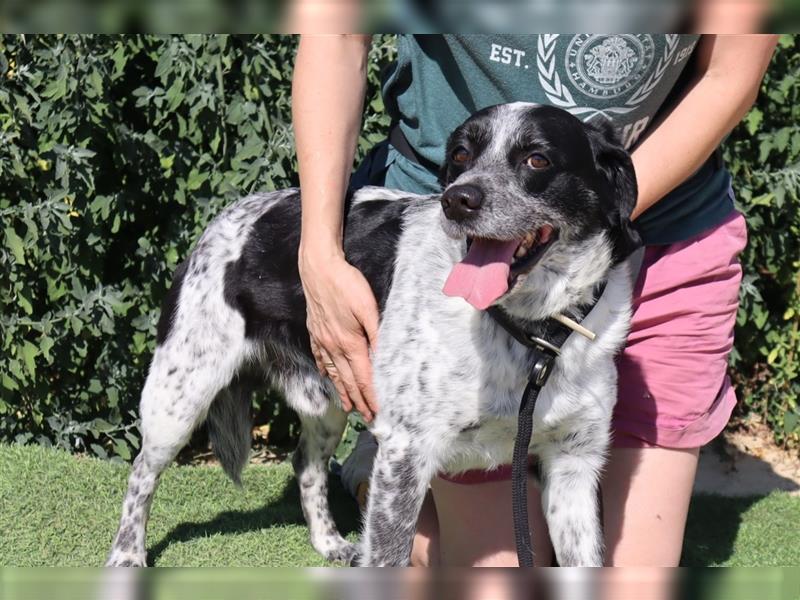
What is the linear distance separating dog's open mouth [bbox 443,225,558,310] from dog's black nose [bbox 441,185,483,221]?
4.7 inches

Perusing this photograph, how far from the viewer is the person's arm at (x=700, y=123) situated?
2855 millimetres

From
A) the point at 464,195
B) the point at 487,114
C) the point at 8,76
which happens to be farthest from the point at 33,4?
the point at 8,76

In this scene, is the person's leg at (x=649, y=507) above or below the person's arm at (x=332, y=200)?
below

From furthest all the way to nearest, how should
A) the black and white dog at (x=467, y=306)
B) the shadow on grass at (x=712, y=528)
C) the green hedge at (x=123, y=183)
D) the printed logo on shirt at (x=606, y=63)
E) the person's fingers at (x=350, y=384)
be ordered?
the green hedge at (x=123, y=183) < the shadow on grass at (x=712, y=528) < the person's fingers at (x=350, y=384) < the printed logo on shirt at (x=606, y=63) < the black and white dog at (x=467, y=306)

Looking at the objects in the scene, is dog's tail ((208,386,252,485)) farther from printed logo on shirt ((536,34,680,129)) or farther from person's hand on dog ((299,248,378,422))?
printed logo on shirt ((536,34,680,129))

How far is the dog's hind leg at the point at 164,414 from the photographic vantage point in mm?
3461

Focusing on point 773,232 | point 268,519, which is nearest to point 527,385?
point 268,519

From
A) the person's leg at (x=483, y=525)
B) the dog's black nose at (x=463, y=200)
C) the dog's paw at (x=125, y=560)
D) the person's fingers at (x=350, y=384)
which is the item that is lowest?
the dog's paw at (x=125, y=560)

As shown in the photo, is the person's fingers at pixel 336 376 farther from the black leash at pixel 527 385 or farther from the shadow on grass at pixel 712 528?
the shadow on grass at pixel 712 528

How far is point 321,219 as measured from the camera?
→ 9.82 ft

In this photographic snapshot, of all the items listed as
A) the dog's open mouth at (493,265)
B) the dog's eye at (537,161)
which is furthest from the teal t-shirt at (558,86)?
the dog's open mouth at (493,265)

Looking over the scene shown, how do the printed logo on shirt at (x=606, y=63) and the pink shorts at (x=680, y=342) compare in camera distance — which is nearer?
the printed logo on shirt at (x=606, y=63)

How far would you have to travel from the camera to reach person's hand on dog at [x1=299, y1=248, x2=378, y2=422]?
9.68 ft

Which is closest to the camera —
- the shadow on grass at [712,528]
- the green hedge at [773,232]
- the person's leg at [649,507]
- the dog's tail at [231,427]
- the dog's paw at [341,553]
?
the person's leg at [649,507]
